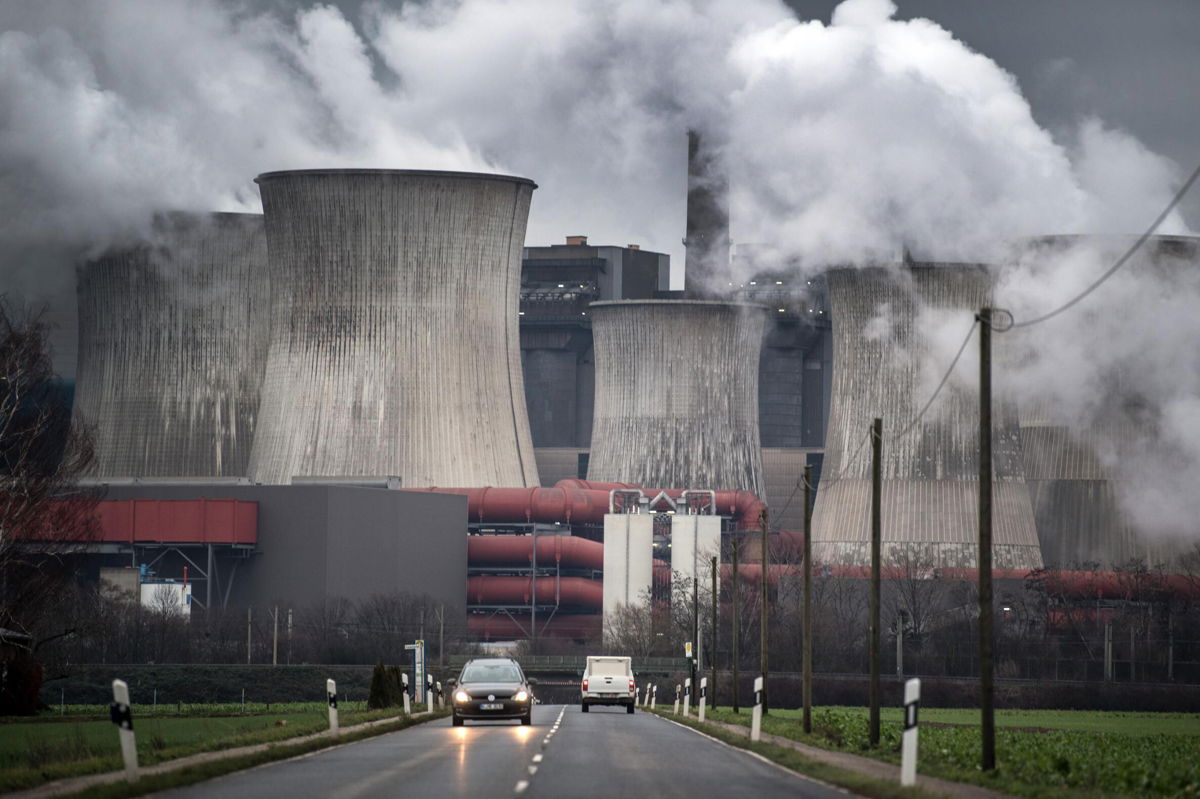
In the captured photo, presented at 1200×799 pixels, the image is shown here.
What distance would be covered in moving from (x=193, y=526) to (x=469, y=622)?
1260cm

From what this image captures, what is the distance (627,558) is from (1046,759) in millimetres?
60708

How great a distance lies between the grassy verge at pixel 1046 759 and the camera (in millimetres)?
17938

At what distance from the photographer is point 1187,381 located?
73.4 meters

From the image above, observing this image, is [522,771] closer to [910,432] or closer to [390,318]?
[390,318]

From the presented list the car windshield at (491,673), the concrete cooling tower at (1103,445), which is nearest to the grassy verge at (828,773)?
the car windshield at (491,673)

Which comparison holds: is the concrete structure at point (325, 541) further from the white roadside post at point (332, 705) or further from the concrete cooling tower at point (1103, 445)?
the white roadside post at point (332, 705)

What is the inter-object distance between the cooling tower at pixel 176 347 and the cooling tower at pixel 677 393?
16343 millimetres

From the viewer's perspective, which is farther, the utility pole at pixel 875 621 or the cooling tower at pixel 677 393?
the cooling tower at pixel 677 393

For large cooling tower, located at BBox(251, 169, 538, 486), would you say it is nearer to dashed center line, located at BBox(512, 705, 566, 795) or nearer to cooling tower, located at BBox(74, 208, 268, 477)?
cooling tower, located at BBox(74, 208, 268, 477)

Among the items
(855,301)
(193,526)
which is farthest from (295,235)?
(855,301)

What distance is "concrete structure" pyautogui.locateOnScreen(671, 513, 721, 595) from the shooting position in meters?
82.2

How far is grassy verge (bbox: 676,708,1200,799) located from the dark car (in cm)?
358

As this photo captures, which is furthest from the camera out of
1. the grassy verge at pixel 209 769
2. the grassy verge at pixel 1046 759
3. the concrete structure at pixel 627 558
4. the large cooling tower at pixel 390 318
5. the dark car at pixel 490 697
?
the concrete structure at pixel 627 558

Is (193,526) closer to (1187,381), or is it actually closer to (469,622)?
(469,622)
